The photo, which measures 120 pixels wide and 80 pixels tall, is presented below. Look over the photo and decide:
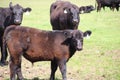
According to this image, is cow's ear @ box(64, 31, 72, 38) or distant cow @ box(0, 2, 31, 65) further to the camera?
distant cow @ box(0, 2, 31, 65)

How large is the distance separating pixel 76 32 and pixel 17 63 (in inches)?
57.0

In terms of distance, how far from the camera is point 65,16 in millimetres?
11086

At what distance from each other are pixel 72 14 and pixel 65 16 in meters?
0.56

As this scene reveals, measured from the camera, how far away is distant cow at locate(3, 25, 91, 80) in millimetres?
7102

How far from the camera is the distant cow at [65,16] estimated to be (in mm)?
10570

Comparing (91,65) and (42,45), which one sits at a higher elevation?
(42,45)

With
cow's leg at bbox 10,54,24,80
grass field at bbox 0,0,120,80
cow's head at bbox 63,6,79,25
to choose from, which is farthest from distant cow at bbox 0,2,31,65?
cow's leg at bbox 10,54,24,80

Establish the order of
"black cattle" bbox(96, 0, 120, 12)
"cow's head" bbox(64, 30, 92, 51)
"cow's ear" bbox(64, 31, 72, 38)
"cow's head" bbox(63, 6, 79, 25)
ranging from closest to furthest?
"cow's head" bbox(64, 30, 92, 51), "cow's ear" bbox(64, 31, 72, 38), "cow's head" bbox(63, 6, 79, 25), "black cattle" bbox(96, 0, 120, 12)

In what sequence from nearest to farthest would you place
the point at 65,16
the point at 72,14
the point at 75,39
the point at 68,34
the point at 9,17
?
1. the point at 75,39
2. the point at 68,34
3. the point at 9,17
4. the point at 72,14
5. the point at 65,16

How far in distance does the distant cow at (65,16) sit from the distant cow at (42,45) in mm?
3213

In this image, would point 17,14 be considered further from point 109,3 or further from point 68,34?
point 109,3

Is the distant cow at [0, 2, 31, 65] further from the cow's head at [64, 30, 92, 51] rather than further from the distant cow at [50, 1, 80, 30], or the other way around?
the cow's head at [64, 30, 92, 51]

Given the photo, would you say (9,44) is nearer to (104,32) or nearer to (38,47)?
(38,47)

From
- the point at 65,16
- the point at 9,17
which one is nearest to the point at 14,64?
the point at 9,17
